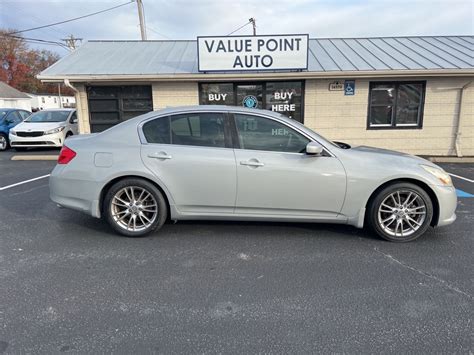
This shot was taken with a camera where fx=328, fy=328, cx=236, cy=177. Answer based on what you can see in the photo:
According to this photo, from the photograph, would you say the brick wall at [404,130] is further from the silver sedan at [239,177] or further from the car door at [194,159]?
the car door at [194,159]

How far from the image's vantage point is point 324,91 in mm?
9500

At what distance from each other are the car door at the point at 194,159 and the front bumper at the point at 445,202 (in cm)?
235

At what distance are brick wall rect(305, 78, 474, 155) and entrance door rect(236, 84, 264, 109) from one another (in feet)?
4.47

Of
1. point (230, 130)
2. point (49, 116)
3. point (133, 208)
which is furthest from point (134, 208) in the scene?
point (49, 116)

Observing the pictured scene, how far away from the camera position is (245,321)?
97.6 inches

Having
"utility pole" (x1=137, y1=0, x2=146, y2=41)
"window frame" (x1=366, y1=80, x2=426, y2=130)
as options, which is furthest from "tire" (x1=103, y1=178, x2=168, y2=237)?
"utility pole" (x1=137, y1=0, x2=146, y2=41)

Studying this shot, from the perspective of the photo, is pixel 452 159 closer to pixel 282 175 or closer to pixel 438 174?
pixel 438 174

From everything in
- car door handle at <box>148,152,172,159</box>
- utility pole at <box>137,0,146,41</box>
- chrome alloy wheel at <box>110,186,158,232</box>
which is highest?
utility pole at <box>137,0,146,41</box>

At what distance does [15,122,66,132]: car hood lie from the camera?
36.0 feet

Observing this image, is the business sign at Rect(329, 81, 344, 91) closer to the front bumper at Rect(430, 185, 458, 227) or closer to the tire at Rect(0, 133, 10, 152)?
the front bumper at Rect(430, 185, 458, 227)

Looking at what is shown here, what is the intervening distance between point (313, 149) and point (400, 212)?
1.29 m

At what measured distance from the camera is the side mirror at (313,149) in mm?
3639

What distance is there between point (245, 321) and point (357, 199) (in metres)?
2.03

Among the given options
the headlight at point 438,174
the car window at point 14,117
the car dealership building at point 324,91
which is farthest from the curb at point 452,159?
the car window at point 14,117
